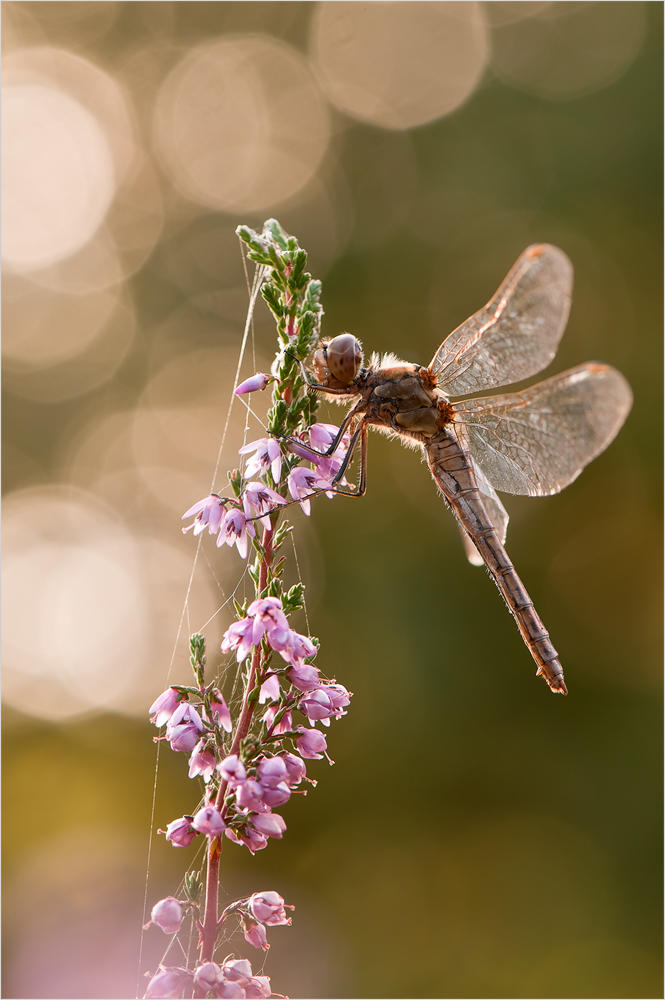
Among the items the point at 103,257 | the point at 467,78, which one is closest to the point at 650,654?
the point at 467,78

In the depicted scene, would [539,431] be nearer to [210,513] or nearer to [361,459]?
[361,459]

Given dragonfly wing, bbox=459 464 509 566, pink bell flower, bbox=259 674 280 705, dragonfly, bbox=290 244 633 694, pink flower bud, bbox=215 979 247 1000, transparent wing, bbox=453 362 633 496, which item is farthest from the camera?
transparent wing, bbox=453 362 633 496

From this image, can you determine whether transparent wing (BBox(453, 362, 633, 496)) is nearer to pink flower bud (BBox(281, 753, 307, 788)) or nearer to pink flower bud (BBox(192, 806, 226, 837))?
pink flower bud (BBox(281, 753, 307, 788))

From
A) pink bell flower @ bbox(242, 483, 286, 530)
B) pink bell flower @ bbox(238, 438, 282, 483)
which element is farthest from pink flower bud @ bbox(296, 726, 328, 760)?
pink bell flower @ bbox(238, 438, 282, 483)

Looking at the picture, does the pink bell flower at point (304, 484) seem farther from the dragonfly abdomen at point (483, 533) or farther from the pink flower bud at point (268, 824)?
the dragonfly abdomen at point (483, 533)

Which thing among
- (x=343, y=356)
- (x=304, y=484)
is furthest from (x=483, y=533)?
(x=304, y=484)

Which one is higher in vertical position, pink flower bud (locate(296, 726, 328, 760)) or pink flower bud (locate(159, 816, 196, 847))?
pink flower bud (locate(296, 726, 328, 760))
